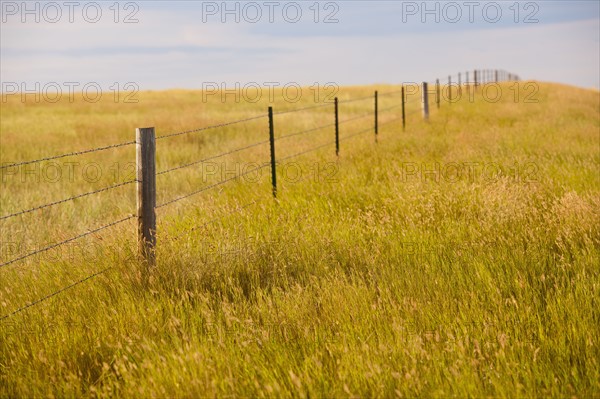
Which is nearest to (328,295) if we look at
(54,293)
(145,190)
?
(145,190)

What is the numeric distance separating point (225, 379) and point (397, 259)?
2.37 m

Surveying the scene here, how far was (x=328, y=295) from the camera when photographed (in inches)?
157

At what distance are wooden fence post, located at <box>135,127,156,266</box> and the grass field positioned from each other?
20 centimetres

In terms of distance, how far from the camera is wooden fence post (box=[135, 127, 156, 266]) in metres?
4.91

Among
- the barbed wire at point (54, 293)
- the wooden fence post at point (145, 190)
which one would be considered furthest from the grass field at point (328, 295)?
the wooden fence post at point (145, 190)

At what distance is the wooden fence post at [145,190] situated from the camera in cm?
491

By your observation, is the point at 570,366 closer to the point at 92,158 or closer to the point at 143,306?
the point at 143,306

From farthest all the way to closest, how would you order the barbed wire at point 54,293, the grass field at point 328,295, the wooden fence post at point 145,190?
1. the wooden fence post at point 145,190
2. the barbed wire at point 54,293
3. the grass field at point 328,295

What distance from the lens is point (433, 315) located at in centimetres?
369

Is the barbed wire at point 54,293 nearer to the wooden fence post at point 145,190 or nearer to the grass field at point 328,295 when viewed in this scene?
the grass field at point 328,295

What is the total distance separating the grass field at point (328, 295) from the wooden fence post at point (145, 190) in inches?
7.9

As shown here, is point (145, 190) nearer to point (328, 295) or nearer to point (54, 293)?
point (54, 293)

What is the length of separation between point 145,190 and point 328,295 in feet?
6.62

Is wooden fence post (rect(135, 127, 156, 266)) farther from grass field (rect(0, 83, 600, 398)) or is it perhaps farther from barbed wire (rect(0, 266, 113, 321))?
barbed wire (rect(0, 266, 113, 321))
